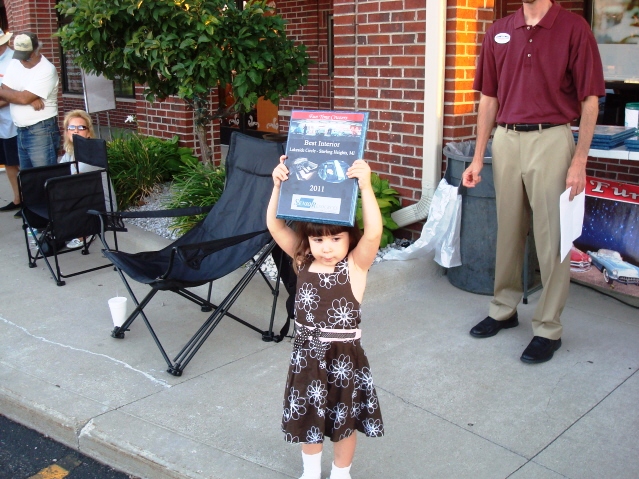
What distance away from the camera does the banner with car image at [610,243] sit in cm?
479

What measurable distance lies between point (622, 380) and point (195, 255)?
2.34 metres

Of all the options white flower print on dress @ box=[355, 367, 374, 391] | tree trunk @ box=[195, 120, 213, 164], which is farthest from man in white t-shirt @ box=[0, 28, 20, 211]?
white flower print on dress @ box=[355, 367, 374, 391]

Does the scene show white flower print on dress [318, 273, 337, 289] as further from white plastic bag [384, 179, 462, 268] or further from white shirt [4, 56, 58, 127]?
white shirt [4, 56, 58, 127]

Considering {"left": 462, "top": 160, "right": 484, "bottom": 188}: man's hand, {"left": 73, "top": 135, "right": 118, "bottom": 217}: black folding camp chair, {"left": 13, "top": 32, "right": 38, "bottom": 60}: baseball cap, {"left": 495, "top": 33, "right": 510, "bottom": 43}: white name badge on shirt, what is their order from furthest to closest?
{"left": 13, "top": 32, "right": 38, "bottom": 60}: baseball cap → {"left": 73, "top": 135, "right": 118, "bottom": 217}: black folding camp chair → {"left": 462, "top": 160, "right": 484, "bottom": 188}: man's hand → {"left": 495, "top": 33, "right": 510, "bottom": 43}: white name badge on shirt

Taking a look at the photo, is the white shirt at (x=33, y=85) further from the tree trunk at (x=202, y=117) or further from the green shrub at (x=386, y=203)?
the green shrub at (x=386, y=203)

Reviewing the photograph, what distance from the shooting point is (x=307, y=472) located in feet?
9.38

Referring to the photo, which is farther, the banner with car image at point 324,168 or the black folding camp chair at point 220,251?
the black folding camp chair at point 220,251

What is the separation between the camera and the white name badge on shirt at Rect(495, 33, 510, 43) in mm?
3927

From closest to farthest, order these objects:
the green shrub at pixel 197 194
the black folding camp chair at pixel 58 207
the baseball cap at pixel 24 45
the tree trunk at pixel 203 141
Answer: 1. the black folding camp chair at pixel 58 207
2. the green shrub at pixel 197 194
3. the baseball cap at pixel 24 45
4. the tree trunk at pixel 203 141


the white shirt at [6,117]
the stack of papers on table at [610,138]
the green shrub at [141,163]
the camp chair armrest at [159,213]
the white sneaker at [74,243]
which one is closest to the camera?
the stack of papers on table at [610,138]

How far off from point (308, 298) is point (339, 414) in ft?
1.47

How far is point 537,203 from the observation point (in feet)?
12.9

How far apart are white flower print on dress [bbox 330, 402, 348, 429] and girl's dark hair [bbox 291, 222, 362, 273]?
562mm

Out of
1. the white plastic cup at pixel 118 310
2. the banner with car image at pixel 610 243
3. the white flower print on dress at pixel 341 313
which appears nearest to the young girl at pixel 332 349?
the white flower print on dress at pixel 341 313
